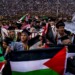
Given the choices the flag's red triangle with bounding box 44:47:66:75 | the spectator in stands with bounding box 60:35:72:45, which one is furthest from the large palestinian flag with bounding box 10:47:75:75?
the spectator in stands with bounding box 60:35:72:45

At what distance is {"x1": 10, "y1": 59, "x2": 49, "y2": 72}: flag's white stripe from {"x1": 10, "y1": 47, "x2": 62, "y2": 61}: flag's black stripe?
3.1 inches

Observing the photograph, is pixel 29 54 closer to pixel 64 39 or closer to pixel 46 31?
pixel 64 39

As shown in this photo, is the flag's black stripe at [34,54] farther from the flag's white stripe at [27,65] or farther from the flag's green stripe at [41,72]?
the flag's green stripe at [41,72]

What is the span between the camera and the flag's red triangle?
10.4 metres

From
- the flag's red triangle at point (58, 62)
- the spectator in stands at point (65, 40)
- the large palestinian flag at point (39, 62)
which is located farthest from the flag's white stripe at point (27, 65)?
the spectator in stands at point (65, 40)

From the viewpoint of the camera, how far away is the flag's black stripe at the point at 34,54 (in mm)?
10359

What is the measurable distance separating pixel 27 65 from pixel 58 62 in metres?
0.62

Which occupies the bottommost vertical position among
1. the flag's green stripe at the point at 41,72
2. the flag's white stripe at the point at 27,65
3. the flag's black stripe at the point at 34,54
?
the flag's green stripe at the point at 41,72

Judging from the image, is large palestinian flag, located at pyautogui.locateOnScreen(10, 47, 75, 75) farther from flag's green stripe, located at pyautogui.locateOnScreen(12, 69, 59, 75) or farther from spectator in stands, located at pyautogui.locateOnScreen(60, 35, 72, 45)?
spectator in stands, located at pyautogui.locateOnScreen(60, 35, 72, 45)

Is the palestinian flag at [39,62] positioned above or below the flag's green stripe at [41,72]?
above

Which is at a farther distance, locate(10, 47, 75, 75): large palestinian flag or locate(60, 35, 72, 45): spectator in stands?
locate(60, 35, 72, 45): spectator in stands

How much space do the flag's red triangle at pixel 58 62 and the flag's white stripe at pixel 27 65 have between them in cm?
11

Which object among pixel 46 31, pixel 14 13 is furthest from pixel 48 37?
pixel 14 13

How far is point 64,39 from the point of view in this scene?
1196cm
